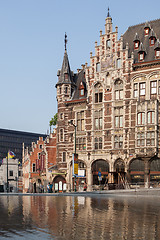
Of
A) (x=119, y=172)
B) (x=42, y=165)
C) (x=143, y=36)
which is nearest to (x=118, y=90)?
(x=143, y=36)

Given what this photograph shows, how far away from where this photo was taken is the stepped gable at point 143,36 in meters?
49.2

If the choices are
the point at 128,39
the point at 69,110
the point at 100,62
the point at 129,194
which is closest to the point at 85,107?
the point at 69,110

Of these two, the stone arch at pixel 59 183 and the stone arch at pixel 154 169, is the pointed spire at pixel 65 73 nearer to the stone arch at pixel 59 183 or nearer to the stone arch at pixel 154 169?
the stone arch at pixel 59 183

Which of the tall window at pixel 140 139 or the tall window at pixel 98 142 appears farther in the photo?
the tall window at pixel 98 142

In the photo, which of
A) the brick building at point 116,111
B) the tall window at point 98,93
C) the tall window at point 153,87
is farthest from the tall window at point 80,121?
the tall window at point 153,87

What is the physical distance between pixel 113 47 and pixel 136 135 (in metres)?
13.2

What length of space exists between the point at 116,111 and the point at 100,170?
876 cm

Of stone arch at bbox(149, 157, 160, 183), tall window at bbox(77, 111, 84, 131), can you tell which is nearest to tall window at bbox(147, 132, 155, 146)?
stone arch at bbox(149, 157, 160, 183)

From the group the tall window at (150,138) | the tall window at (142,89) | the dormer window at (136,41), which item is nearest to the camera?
the tall window at (150,138)

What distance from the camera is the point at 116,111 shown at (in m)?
50.5

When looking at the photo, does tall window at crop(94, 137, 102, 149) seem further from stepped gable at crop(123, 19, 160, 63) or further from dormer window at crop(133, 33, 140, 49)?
dormer window at crop(133, 33, 140, 49)

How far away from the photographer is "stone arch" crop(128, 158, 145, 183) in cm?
4751

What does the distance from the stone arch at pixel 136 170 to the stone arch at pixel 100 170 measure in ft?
13.0

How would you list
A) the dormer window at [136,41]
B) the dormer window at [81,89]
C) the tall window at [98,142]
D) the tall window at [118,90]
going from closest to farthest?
the tall window at [118,90] → the dormer window at [136,41] → the tall window at [98,142] → the dormer window at [81,89]
